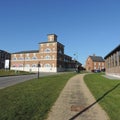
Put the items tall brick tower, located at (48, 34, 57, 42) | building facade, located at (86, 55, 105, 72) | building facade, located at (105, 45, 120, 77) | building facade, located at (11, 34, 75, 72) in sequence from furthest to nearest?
building facade, located at (86, 55, 105, 72), tall brick tower, located at (48, 34, 57, 42), building facade, located at (11, 34, 75, 72), building facade, located at (105, 45, 120, 77)

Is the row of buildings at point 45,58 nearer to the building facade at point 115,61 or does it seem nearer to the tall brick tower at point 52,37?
the tall brick tower at point 52,37

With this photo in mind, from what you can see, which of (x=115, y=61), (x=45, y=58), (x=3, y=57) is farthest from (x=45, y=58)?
(x=115, y=61)

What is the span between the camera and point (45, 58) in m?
87.0

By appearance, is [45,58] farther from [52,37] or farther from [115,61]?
[115,61]

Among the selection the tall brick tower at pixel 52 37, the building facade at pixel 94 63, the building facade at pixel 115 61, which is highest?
the tall brick tower at pixel 52 37

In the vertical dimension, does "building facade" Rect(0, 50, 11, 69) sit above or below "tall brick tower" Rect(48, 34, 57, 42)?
below

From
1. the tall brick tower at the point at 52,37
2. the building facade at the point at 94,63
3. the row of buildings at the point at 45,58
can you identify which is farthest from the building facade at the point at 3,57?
the building facade at the point at 94,63

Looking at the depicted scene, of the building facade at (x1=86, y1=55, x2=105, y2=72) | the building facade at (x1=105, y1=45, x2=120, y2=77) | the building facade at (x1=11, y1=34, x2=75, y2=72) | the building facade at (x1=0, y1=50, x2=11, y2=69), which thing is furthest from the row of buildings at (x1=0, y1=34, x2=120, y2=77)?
the building facade at (x1=105, y1=45, x2=120, y2=77)

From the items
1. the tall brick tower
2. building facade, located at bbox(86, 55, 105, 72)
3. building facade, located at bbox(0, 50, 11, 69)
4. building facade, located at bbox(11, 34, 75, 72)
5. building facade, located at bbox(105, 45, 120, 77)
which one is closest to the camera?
building facade, located at bbox(105, 45, 120, 77)

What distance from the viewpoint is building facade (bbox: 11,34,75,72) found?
8525 centimetres

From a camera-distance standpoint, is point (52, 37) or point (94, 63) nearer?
point (52, 37)

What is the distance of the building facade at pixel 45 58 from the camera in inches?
3356

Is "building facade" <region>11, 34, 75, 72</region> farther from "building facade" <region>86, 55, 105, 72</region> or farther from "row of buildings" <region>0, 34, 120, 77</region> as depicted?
"building facade" <region>86, 55, 105, 72</region>

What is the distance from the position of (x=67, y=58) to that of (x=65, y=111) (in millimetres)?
94070
